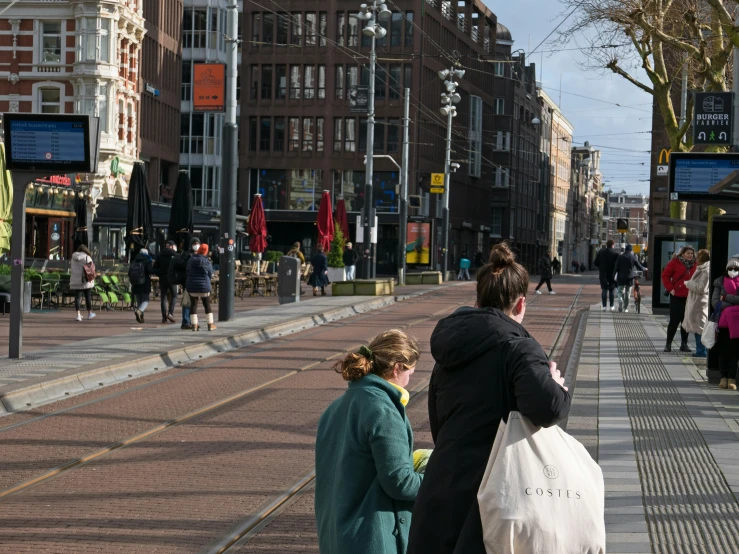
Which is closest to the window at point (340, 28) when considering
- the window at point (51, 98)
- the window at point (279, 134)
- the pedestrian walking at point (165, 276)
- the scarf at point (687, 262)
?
the window at point (279, 134)

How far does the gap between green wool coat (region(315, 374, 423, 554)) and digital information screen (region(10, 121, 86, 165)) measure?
43.2ft

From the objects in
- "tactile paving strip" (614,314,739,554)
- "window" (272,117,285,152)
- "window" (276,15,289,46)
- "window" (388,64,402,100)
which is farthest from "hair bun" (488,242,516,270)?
"window" (276,15,289,46)

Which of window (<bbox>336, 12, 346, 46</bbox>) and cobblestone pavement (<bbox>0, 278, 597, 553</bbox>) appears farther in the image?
window (<bbox>336, 12, 346, 46</bbox>)

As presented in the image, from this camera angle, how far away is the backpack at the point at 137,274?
26016 millimetres

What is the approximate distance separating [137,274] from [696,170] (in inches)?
502

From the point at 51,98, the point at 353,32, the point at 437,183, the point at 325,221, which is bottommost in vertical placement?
the point at 325,221

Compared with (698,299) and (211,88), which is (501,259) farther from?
(211,88)

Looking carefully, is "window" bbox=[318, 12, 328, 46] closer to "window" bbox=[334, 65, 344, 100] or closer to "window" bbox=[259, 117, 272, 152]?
"window" bbox=[334, 65, 344, 100]

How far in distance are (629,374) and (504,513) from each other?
13148mm

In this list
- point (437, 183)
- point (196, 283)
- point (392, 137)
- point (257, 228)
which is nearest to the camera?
point (196, 283)

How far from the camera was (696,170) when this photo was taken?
17906mm

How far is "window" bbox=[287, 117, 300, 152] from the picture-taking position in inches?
3063

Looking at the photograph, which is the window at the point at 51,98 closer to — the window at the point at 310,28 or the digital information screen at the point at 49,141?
the window at the point at 310,28

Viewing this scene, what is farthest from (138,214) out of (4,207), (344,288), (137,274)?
(4,207)
